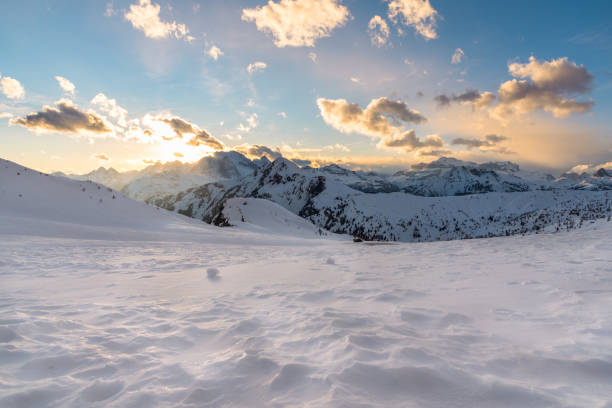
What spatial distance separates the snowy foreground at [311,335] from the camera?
244 cm

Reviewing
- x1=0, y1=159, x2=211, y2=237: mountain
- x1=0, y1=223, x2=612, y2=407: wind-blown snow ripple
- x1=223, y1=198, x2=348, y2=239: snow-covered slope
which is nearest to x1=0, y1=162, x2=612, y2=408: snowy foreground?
x1=0, y1=223, x2=612, y2=407: wind-blown snow ripple

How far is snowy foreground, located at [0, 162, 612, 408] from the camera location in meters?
2.44

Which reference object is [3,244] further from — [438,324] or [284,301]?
[438,324]

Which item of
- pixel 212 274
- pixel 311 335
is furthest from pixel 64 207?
pixel 311 335

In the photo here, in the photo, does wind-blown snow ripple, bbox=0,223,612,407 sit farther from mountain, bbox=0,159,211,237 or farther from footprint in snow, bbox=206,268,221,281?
mountain, bbox=0,159,211,237

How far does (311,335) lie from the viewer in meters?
3.74

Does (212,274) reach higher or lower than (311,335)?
lower

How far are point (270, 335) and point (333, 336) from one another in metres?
0.85

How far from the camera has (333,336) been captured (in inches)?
143

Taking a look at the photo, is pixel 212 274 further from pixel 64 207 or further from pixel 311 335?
pixel 64 207

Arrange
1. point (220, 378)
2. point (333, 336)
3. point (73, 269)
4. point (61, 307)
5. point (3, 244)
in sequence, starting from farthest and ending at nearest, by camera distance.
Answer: point (3, 244), point (73, 269), point (61, 307), point (333, 336), point (220, 378)

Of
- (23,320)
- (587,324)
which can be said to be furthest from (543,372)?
(23,320)

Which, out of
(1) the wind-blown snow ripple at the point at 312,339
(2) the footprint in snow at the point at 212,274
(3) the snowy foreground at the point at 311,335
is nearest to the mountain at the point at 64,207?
(3) the snowy foreground at the point at 311,335

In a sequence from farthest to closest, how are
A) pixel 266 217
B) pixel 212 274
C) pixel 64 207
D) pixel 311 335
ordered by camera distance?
1. pixel 266 217
2. pixel 64 207
3. pixel 212 274
4. pixel 311 335
